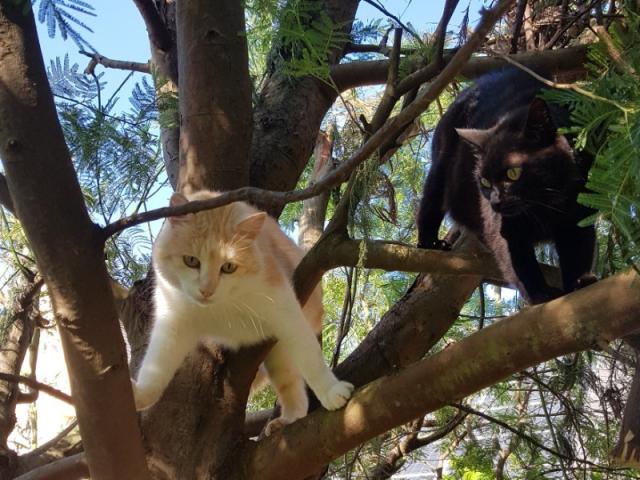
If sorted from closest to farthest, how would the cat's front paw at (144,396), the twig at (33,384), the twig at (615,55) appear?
the twig at (615,55) → the twig at (33,384) → the cat's front paw at (144,396)

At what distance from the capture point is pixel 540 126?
2348mm

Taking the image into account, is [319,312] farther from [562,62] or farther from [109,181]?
[562,62]

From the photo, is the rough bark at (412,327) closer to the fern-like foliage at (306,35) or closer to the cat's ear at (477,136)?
the cat's ear at (477,136)

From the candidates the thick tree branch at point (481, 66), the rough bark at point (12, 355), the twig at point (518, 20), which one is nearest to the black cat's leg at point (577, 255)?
the thick tree branch at point (481, 66)

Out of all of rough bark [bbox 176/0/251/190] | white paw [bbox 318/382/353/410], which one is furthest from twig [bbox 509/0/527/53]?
white paw [bbox 318/382/353/410]

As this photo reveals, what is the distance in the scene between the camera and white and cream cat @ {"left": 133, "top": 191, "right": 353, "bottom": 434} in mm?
2326

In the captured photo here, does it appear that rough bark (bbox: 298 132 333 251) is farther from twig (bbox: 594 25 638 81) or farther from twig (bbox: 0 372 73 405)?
twig (bbox: 594 25 638 81)

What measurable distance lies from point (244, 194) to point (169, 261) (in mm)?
1014

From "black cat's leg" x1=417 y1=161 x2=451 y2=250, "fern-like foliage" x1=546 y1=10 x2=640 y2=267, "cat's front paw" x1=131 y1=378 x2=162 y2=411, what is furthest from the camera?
"black cat's leg" x1=417 y1=161 x2=451 y2=250

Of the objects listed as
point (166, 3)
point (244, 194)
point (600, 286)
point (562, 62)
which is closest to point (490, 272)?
point (562, 62)

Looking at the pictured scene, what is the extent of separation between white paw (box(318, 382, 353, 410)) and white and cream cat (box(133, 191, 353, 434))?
3.6 inches

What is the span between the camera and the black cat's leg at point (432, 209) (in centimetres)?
301

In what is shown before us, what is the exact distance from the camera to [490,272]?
2.44 m

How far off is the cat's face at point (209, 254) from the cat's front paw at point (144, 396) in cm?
33
